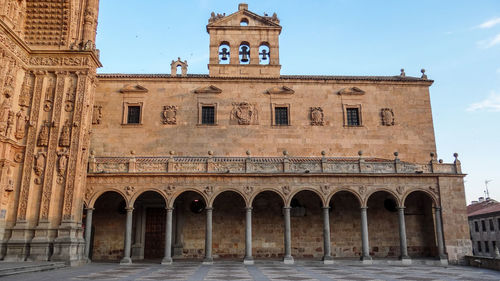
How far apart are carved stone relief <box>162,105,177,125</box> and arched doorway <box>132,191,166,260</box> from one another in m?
4.55

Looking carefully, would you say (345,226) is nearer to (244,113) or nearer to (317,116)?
(317,116)

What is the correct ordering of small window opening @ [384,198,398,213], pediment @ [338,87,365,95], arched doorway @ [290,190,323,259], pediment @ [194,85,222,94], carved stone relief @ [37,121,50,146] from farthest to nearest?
pediment @ [338,87,365,95], pediment @ [194,85,222,94], small window opening @ [384,198,398,213], arched doorway @ [290,190,323,259], carved stone relief @ [37,121,50,146]

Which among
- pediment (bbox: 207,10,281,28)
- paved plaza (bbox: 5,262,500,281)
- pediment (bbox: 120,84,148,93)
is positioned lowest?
paved plaza (bbox: 5,262,500,281)

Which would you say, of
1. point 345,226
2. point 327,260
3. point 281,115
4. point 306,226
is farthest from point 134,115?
point 345,226

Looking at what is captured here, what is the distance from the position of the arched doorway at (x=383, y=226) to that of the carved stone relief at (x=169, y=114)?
41.3 feet

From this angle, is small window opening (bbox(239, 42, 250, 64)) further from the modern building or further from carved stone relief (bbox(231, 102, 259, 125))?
the modern building

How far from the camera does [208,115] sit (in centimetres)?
2377

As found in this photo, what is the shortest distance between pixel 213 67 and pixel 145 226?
10.7 m

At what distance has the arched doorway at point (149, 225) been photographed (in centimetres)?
2105

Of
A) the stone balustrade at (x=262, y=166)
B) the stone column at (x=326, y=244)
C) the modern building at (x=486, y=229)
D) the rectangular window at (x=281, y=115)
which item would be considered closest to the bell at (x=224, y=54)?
the rectangular window at (x=281, y=115)

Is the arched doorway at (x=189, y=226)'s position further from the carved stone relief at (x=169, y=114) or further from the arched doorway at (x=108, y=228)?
the carved stone relief at (x=169, y=114)

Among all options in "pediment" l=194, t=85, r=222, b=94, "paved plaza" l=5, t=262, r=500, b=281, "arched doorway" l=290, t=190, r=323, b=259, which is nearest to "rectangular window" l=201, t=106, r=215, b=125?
"pediment" l=194, t=85, r=222, b=94

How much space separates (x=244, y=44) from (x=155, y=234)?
13332 millimetres

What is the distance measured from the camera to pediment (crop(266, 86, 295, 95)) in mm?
23969
